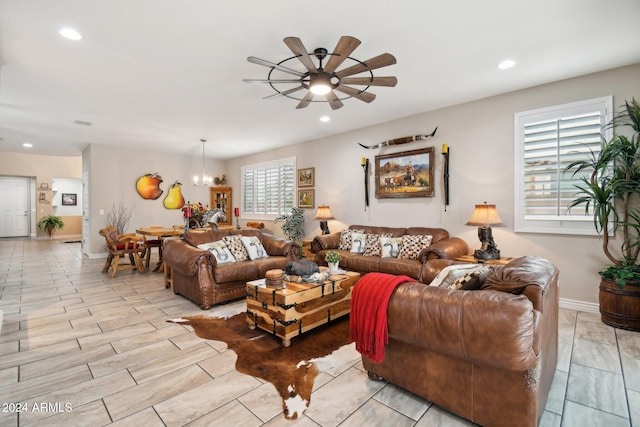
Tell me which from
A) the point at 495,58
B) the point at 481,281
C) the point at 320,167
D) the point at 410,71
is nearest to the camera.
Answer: the point at 481,281

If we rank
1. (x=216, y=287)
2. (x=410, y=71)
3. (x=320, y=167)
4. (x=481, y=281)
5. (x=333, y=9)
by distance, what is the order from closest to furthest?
1. (x=481, y=281)
2. (x=333, y=9)
3. (x=410, y=71)
4. (x=216, y=287)
5. (x=320, y=167)

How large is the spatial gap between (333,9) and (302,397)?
2.84 m

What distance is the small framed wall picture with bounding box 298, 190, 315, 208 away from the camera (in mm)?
6617

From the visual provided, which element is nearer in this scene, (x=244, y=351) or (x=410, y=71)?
(x=244, y=351)

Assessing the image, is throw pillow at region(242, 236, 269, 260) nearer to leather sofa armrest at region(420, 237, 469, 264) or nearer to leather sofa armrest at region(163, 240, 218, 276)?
Answer: leather sofa armrest at region(163, 240, 218, 276)

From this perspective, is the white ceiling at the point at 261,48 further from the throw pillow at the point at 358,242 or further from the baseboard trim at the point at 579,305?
the baseboard trim at the point at 579,305

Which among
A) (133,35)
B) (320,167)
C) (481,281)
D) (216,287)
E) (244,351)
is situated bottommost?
(244,351)

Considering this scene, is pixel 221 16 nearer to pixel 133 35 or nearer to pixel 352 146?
pixel 133 35

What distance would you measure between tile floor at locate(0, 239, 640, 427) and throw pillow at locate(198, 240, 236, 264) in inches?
29.5

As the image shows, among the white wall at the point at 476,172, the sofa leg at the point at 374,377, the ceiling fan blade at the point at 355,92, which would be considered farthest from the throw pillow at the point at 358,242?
the sofa leg at the point at 374,377

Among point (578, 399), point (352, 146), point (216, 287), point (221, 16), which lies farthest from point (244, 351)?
point (352, 146)

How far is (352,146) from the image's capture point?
585 centimetres

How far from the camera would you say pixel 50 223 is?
1089cm

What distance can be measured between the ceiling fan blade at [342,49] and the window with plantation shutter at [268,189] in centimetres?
456
